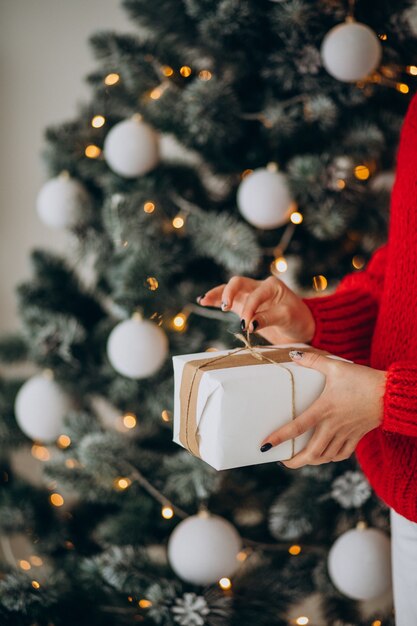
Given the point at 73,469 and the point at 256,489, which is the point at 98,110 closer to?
the point at 73,469

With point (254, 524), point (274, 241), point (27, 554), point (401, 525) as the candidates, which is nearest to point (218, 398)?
point (401, 525)

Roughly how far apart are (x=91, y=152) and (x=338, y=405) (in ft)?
3.13

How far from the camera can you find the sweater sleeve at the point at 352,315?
946 mm

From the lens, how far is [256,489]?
1543 mm

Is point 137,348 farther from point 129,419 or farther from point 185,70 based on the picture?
point 185,70

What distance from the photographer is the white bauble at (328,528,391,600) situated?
49.9 inches

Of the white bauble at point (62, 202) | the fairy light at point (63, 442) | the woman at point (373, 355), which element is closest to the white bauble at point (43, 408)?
the fairy light at point (63, 442)

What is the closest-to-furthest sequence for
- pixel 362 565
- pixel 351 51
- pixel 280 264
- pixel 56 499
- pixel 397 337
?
pixel 397 337, pixel 351 51, pixel 362 565, pixel 280 264, pixel 56 499

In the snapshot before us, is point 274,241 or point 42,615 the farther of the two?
point 274,241

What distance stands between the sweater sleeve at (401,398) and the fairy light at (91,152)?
951mm

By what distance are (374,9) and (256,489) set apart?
113 centimetres

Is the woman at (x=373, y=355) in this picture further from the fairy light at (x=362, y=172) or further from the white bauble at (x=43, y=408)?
the white bauble at (x=43, y=408)

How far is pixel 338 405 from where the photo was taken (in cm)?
71

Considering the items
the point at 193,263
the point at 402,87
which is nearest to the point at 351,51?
the point at 402,87
